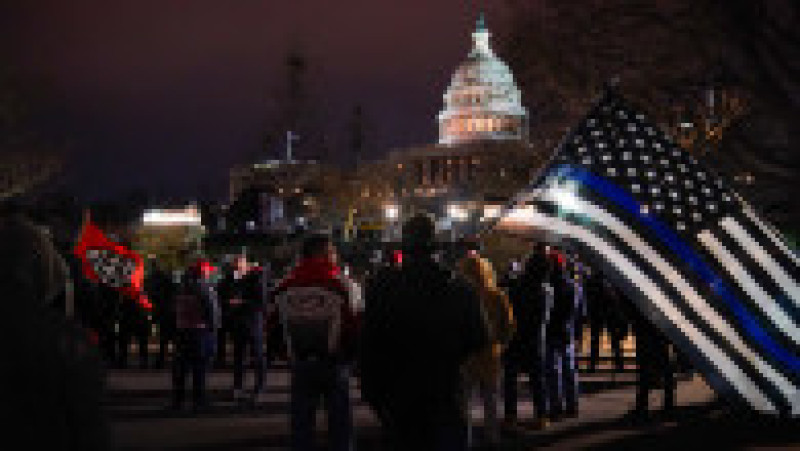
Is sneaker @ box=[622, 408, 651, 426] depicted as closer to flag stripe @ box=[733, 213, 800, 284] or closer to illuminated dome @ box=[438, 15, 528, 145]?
flag stripe @ box=[733, 213, 800, 284]

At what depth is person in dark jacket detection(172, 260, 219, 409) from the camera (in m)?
13.5

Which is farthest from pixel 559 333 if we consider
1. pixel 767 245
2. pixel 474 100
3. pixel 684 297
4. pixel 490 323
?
pixel 474 100

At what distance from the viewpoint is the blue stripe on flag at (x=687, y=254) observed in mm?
10219

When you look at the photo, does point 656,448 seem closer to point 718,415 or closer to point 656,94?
point 718,415

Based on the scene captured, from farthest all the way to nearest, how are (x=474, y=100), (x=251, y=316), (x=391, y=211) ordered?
(x=474, y=100) → (x=391, y=211) → (x=251, y=316)

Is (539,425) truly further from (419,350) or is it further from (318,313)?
(419,350)

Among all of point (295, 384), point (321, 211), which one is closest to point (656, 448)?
point (295, 384)

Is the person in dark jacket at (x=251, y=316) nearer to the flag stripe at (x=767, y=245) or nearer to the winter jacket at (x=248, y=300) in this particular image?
the winter jacket at (x=248, y=300)

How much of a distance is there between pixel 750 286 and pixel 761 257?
0.26 meters

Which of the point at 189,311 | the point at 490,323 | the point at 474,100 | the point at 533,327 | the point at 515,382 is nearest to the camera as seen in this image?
the point at 490,323

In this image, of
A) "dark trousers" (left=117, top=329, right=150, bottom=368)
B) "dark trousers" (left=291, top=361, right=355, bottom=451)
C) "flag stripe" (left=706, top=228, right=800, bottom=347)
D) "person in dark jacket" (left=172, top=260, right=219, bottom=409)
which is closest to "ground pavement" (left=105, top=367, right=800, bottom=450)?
"person in dark jacket" (left=172, top=260, right=219, bottom=409)

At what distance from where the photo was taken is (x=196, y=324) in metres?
13.6

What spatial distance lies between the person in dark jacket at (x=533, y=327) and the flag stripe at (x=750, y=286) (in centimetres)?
213

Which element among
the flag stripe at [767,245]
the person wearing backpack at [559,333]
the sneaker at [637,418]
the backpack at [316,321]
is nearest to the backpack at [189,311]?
the person wearing backpack at [559,333]
